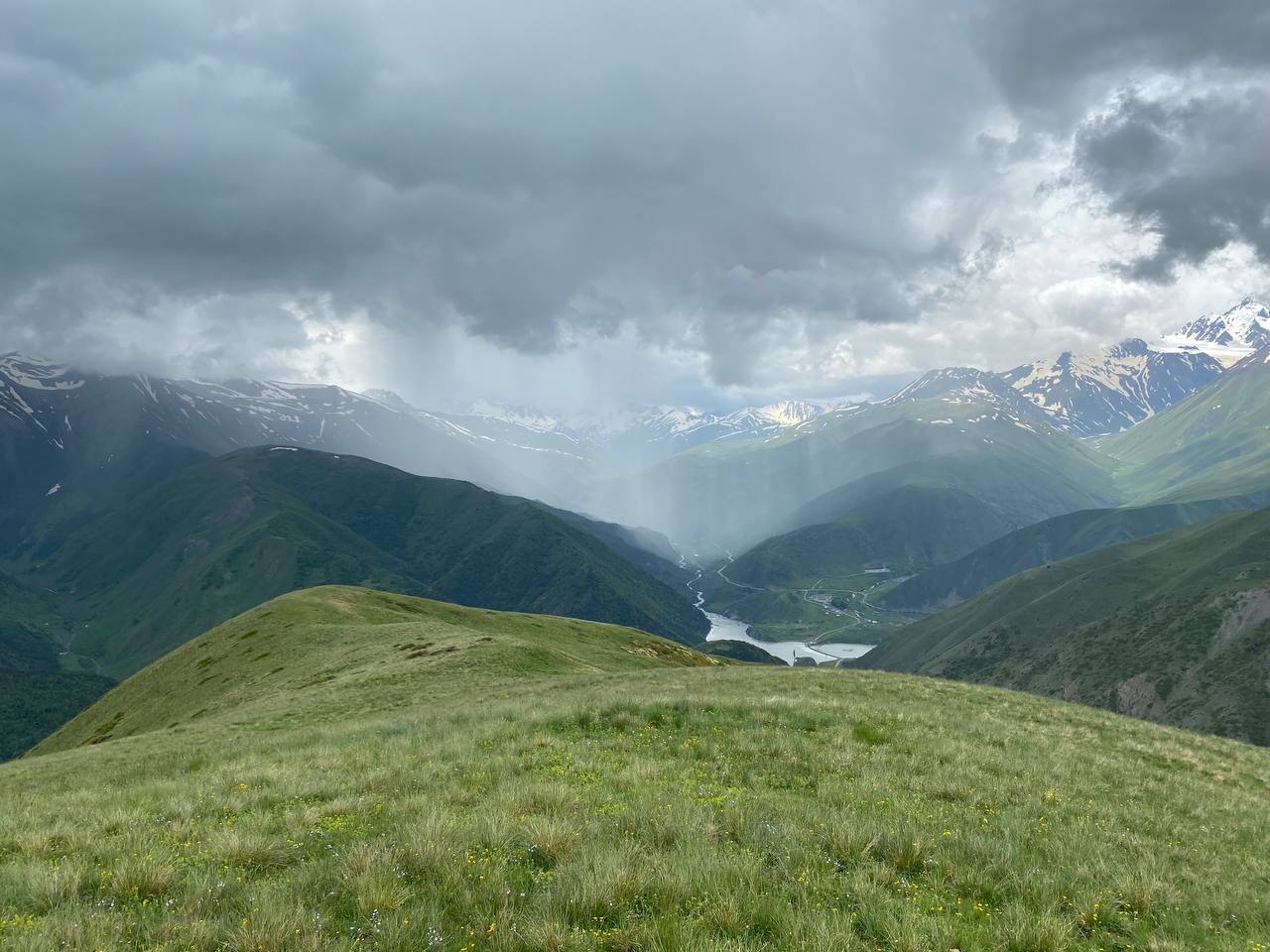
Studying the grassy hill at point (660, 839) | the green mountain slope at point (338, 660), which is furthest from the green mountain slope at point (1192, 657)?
the grassy hill at point (660, 839)

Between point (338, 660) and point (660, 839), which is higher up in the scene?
point (660, 839)

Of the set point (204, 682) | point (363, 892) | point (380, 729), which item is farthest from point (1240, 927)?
point (204, 682)

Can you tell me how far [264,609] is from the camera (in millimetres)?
79938

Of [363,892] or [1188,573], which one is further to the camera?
[1188,573]

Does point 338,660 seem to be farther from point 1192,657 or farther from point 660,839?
point 1192,657

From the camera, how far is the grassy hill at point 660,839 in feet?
22.4

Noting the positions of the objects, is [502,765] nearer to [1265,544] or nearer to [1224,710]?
[1224,710]

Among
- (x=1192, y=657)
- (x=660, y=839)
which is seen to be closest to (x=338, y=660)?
Result: (x=660, y=839)

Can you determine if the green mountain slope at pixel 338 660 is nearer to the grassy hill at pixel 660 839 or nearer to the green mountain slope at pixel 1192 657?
the grassy hill at pixel 660 839

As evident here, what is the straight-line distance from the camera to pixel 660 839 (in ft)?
30.4

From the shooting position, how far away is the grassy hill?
6820 mm

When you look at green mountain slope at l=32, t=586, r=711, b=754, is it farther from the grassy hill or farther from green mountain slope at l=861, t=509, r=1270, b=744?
green mountain slope at l=861, t=509, r=1270, b=744

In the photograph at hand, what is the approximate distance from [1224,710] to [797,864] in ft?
606

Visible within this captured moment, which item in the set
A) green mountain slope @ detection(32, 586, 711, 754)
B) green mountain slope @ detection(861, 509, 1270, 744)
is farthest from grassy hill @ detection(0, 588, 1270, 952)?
green mountain slope @ detection(861, 509, 1270, 744)
